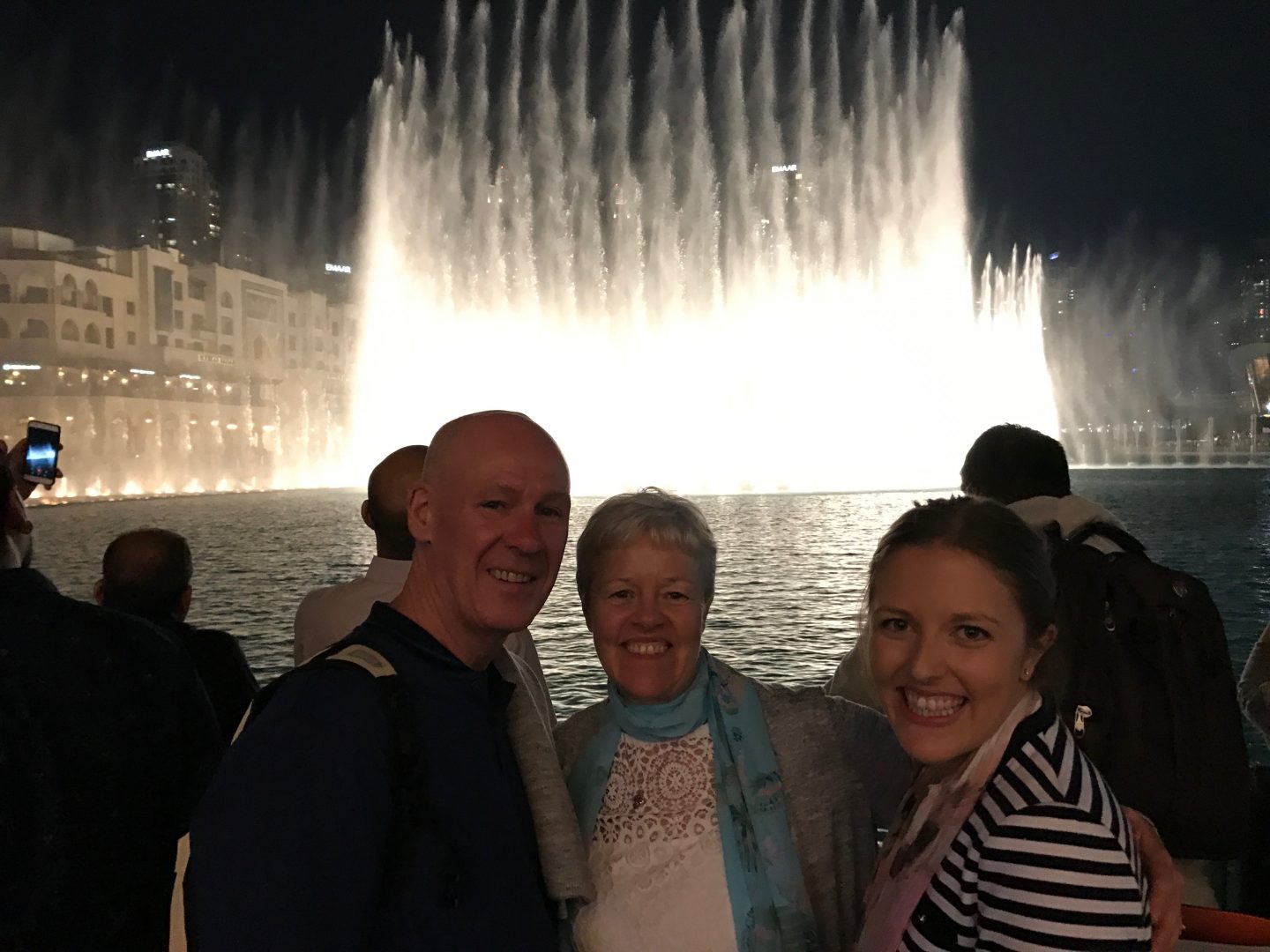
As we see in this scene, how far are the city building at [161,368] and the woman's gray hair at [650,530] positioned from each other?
218 ft

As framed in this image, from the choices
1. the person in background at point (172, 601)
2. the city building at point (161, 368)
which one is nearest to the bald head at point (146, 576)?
the person in background at point (172, 601)

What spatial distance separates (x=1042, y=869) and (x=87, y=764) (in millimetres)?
2301

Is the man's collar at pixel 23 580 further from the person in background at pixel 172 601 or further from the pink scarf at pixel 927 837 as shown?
the pink scarf at pixel 927 837

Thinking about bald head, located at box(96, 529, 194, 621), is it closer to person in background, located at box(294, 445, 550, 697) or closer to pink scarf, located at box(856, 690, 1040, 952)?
person in background, located at box(294, 445, 550, 697)

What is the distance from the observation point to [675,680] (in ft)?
8.10

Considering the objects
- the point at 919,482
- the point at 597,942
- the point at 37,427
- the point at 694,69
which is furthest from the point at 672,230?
the point at 597,942

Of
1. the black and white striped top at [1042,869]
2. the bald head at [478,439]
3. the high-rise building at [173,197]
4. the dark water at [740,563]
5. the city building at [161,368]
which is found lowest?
the dark water at [740,563]

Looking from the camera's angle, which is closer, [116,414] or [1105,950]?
[1105,950]

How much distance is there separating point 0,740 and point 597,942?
1543 millimetres

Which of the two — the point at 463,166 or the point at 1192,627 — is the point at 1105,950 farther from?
the point at 463,166

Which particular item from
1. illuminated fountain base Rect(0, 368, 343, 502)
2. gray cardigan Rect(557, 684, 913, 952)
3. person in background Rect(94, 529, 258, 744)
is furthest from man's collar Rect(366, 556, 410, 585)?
illuminated fountain base Rect(0, 368, 343, 502)

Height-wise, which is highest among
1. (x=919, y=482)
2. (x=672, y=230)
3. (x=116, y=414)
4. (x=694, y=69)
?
(x=694, y=69)

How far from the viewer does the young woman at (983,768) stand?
1682 mm

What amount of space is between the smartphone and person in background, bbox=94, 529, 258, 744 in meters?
1.00
